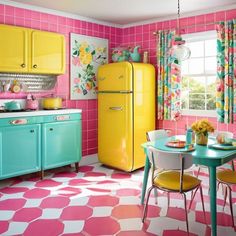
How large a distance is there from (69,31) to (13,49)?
1.23 m

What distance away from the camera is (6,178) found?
166 inches

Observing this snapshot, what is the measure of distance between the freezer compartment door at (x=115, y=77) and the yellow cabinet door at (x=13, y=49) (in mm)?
1277

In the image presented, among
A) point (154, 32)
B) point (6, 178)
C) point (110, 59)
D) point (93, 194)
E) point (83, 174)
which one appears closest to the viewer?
point (93, 194)

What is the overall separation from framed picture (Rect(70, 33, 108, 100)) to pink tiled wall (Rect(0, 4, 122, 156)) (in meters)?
0.09

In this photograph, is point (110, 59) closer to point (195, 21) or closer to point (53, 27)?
point (53, 27)

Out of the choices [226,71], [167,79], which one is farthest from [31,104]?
[226,71]

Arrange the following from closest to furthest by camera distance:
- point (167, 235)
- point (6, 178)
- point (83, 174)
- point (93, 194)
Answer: point (167, 235)
point (93, 194)
point (6, 178)
point (83, 174)

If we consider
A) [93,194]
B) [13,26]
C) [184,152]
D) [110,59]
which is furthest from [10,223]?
[110,59]

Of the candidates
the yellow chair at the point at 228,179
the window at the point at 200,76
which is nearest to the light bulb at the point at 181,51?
the yellow chair at the point at 228,179

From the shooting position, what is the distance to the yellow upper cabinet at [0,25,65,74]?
13.6 feet

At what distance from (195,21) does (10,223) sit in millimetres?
3833

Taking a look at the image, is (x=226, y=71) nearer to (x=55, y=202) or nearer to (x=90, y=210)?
(x=90, y=210)

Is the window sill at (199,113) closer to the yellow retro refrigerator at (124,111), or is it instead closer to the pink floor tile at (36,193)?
the yellow retro refrigerator at (124,111)

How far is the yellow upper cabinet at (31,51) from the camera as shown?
13.6 ft
